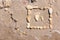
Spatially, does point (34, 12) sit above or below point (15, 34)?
above

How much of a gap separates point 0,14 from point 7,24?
0.09 m

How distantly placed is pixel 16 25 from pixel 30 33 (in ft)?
0.39

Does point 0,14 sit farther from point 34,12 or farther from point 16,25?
point 34,12

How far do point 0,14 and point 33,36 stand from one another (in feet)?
0.95

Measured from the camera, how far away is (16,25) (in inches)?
51.5

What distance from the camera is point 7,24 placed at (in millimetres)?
1305

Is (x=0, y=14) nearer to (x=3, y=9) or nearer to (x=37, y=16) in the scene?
(x=3, y=9)

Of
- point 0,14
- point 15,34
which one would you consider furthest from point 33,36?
point 0,14

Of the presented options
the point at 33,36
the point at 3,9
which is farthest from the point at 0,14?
the point at 33,36

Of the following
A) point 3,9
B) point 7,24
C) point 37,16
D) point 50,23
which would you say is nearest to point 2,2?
point 3,9

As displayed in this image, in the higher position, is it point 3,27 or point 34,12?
point 34,12

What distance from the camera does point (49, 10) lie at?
4.25 feet

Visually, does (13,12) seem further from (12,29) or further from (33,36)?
(33,36)

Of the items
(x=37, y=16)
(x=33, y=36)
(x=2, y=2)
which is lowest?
(x=33, y=36)
